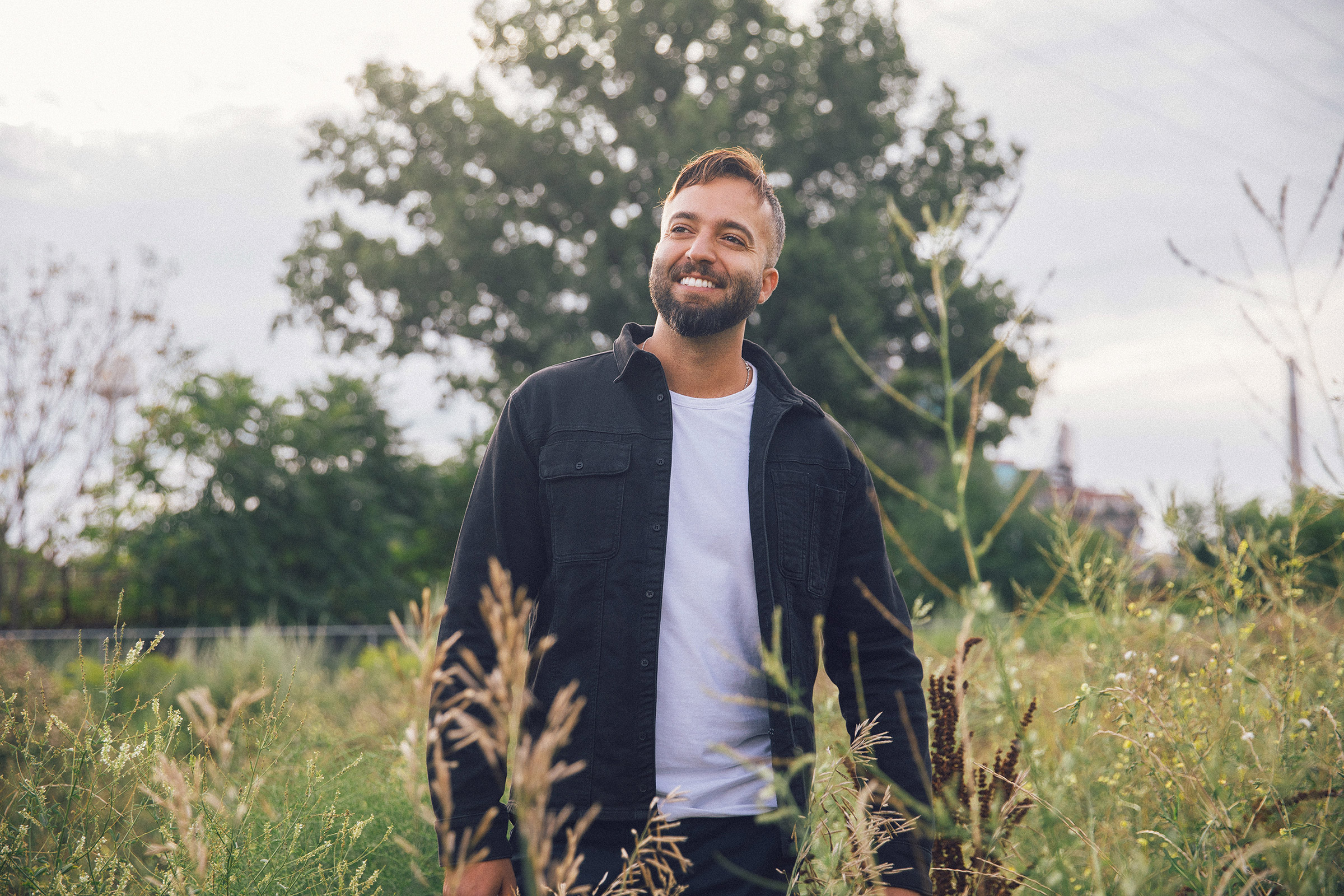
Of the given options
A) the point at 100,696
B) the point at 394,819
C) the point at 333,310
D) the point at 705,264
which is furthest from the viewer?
the point at 333,310

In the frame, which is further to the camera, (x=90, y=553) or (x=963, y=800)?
(x=90, y=553)

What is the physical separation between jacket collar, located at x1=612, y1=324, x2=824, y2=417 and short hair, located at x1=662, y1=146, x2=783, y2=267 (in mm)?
271

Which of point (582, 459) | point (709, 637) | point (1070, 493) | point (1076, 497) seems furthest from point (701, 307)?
point (1070, 493)

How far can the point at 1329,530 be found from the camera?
9156mm

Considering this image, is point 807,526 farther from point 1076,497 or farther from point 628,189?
point 628,189

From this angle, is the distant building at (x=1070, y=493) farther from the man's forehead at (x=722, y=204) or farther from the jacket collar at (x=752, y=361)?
the man's forehead at (x=722, y=204)

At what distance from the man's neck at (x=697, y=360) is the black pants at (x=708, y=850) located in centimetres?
111

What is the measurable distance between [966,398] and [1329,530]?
6.10 meters

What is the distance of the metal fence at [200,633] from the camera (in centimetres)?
812

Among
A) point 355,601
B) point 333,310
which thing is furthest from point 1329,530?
point 333,310

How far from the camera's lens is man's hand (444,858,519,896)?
1867 millimetres

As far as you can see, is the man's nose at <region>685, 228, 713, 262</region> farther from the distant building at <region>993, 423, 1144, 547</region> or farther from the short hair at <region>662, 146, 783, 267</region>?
the distant building at <region>993, 423, 1144, 547</region>

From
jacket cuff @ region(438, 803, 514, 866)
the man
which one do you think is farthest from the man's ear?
jacket cuff @ region(438, 803, 514, 866)

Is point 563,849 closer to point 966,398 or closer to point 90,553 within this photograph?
point 90,553
